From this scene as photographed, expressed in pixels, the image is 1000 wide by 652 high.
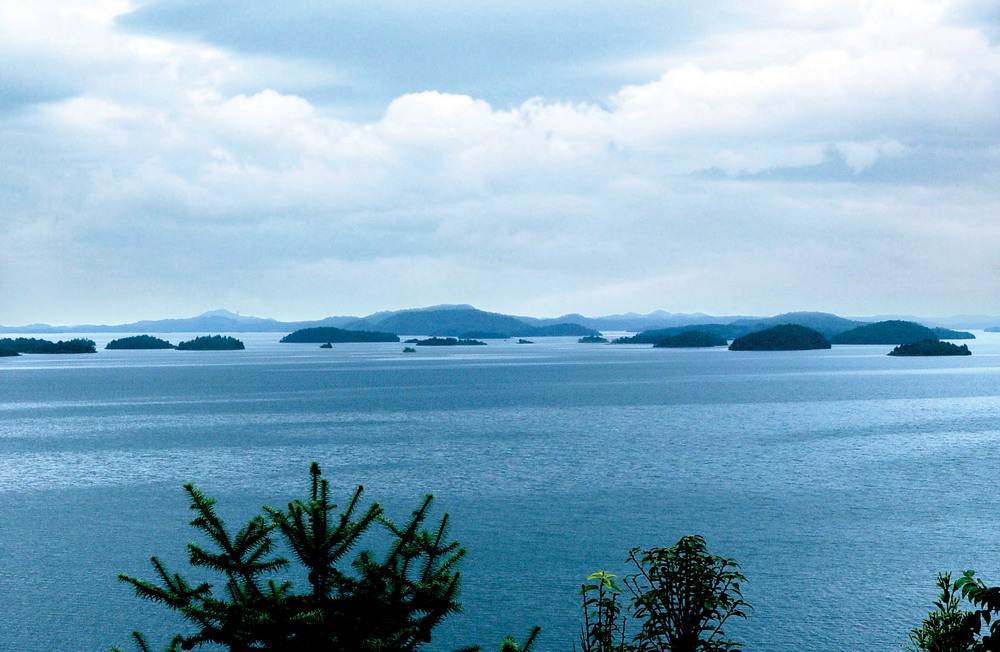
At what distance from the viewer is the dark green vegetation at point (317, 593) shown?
789 centimetres

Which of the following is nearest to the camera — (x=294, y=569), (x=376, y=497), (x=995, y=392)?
(x=294, y=569)

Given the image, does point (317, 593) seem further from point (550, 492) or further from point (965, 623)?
point (550, 492)

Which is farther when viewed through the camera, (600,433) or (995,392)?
(995,392)

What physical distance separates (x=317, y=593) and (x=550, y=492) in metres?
43.4

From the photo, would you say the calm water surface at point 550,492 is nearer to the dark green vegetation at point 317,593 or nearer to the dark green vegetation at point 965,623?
the dark green vegetation at point 965,623

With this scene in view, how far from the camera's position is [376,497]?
2005 inches

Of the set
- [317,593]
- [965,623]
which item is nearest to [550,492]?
[965,623]

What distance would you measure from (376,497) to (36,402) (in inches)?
4278

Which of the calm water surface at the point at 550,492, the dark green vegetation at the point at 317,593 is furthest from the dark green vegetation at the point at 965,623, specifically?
the calm water surface at the point at 550,492

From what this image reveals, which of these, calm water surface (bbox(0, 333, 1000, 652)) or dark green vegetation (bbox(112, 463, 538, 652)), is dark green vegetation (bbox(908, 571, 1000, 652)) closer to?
dark green vegetation (bbox(112, 463, 538, 652))

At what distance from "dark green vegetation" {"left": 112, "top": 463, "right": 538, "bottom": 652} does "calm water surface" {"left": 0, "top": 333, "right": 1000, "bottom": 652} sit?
59.3 feet

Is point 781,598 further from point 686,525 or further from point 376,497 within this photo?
point 376,497

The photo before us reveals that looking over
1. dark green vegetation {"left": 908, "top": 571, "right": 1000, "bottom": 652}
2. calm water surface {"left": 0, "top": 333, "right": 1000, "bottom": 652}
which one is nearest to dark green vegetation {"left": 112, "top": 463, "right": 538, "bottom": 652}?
dark green vegetation {"left": 908, "top": 571, "right": 1000, "bottom": 652}

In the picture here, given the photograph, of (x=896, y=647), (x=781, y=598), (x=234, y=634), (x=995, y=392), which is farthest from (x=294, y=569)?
(x=995, y=392)
